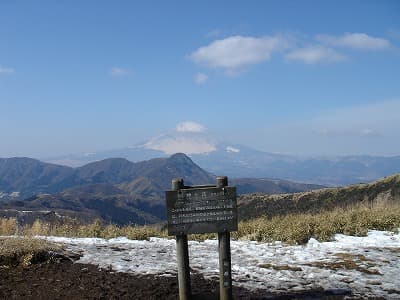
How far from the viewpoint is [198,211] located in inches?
283

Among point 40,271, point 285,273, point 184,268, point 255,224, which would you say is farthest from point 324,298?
point 255,224

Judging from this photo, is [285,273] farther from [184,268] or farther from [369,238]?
[369,238]

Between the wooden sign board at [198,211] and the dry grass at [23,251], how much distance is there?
439 centimetres

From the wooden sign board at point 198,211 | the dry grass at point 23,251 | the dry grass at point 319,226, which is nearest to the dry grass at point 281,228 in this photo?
the dry grass at point 319,226

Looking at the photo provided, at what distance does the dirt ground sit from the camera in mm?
7742

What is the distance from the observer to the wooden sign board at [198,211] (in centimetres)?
716

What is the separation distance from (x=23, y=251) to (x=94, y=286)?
2.64m

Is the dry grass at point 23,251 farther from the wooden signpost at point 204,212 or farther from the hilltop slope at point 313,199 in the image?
the hilltop slope at point 313,199

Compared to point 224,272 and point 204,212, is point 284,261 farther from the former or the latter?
point 204,212

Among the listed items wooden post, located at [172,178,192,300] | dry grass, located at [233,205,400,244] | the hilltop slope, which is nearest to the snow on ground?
dry grass, located at [233,205,400,244]

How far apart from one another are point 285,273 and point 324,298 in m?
1.78

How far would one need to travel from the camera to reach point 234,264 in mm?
10016

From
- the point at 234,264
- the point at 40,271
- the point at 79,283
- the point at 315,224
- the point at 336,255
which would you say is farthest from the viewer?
the point at 315,224

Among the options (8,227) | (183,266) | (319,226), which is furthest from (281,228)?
(8,227)
